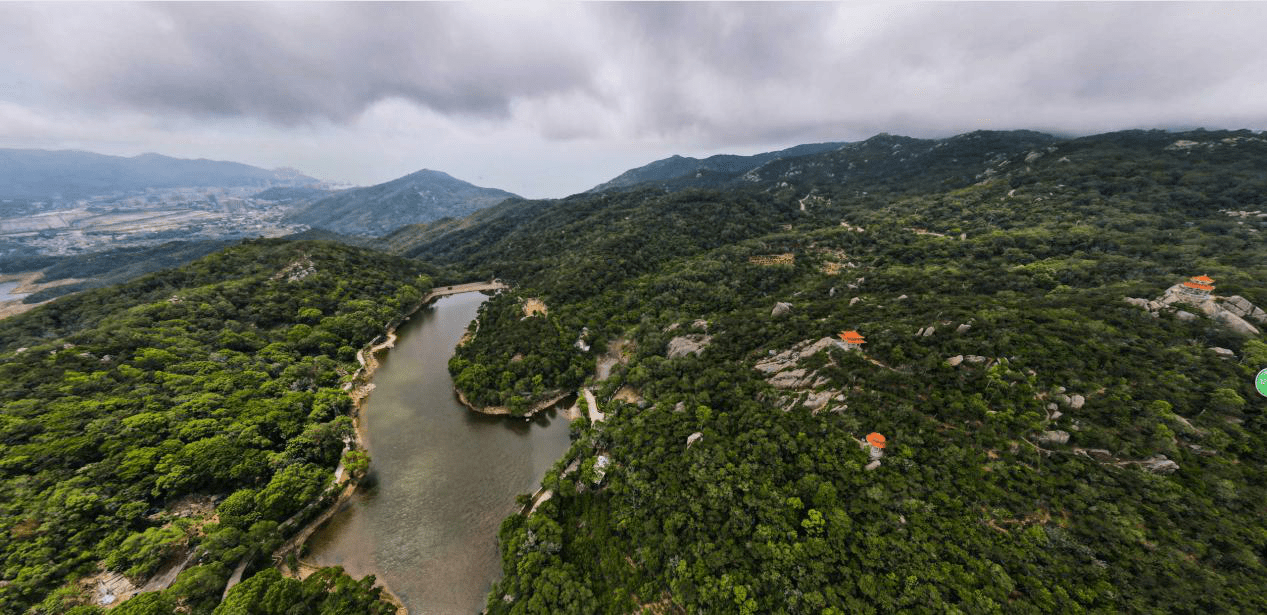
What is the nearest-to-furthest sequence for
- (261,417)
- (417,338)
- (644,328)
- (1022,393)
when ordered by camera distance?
1. (1022,393)
2. (261,417)
3. (644,328)
4. (417,338)

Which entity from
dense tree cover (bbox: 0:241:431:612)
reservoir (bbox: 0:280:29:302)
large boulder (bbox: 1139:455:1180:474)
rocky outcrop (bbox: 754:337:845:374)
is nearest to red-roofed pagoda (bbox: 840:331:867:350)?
rocky outcrop (bbox: 754:337:845:374)

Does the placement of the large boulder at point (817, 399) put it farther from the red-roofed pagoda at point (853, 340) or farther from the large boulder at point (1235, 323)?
the large boulder at point (1235, 323)

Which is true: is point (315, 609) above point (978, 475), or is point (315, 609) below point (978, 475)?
below

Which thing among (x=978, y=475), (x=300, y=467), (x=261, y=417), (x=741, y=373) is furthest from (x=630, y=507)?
(x=261, y=417)

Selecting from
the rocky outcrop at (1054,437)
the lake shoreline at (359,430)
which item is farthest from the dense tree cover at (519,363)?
the rocky outcrop at (1054,437)

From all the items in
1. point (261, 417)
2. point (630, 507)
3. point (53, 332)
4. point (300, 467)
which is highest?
point (53, 332)

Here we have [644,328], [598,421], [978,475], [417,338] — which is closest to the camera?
[978,475]

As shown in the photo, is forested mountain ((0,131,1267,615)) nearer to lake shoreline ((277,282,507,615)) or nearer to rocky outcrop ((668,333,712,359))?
rocky outcrop ((668,333,712,359))

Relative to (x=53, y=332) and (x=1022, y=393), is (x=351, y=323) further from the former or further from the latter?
(x=1022, y=393)
